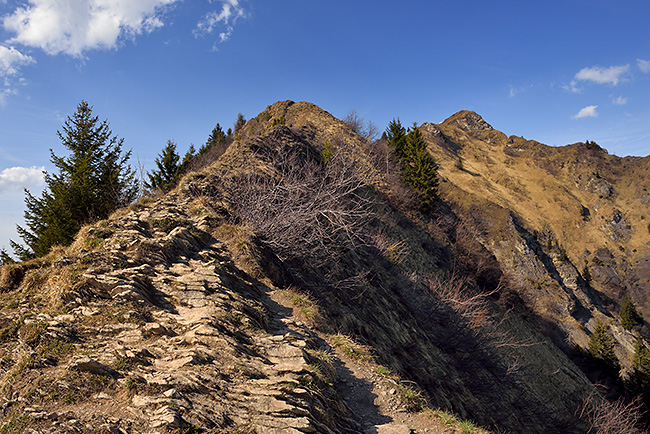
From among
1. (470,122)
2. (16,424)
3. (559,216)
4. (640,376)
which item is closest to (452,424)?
(16,424)

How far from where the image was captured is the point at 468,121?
106m

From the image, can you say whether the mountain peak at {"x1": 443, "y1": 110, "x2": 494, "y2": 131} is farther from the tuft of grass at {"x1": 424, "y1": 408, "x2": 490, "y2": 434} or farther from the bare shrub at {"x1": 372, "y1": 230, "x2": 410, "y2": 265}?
the tuft of grass at {"x1": 424, "y1": 408, "x2": 490, "y2": 434}

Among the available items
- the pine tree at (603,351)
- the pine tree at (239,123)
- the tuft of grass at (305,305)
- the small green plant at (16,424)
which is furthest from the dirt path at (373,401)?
the pine tree at (239,123)

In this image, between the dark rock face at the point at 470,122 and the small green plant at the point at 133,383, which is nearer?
the small green plant at the point at 133,383

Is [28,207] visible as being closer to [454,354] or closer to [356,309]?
[356,309]

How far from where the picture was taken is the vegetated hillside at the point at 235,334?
14.1 feet

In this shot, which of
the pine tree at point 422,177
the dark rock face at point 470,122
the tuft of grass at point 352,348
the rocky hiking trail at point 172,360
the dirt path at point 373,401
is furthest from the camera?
the dark rock face at point 470,122

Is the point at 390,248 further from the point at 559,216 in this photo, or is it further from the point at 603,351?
the point at 559,216

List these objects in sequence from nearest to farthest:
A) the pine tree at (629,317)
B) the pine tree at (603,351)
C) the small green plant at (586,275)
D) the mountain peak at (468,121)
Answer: the pine tree at (603,351) < the pine tree at (629,317) < the small green plant at (586,275) < the mountain peak at (468,121)

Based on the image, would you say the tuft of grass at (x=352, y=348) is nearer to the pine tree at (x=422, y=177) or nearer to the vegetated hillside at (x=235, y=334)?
the vegetated hillside at (x=235, y=334)

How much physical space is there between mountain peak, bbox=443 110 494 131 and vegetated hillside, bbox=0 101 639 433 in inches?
3869

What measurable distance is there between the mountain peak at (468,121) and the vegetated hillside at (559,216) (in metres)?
0.30

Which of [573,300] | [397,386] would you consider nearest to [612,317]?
[573,300]

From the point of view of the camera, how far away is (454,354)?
13781 millimetres
